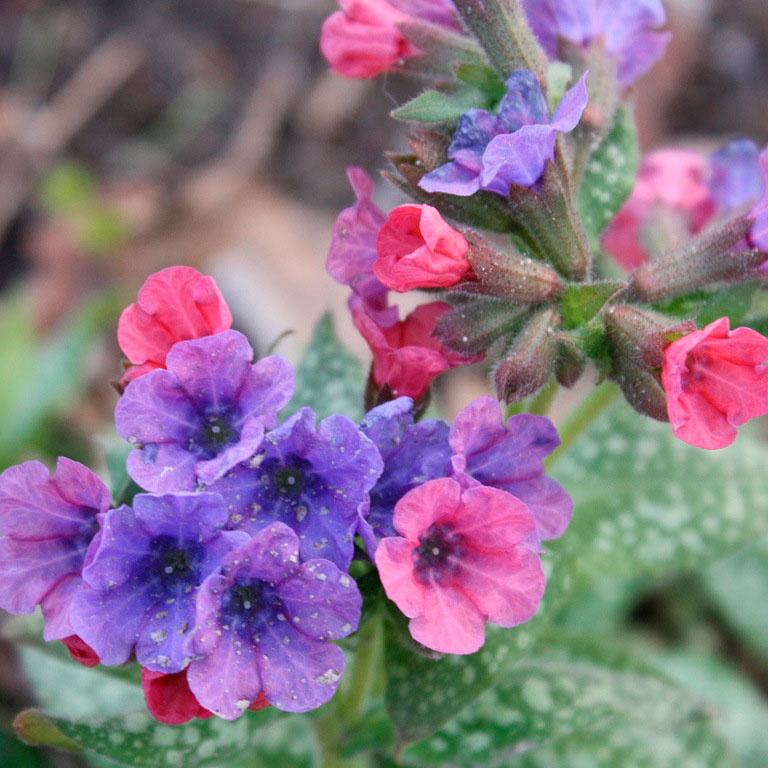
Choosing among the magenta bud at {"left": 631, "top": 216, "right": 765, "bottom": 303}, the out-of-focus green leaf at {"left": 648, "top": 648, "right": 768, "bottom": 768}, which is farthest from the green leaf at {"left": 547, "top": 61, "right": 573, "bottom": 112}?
the out-of-focus green leaf at {"left": 648, "top": 648, "right": 768, "bottom": 768}

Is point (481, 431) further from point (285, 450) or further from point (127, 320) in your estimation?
point (127, 320)

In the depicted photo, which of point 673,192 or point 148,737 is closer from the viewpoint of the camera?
point 148,737

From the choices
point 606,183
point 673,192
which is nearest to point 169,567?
point 606,183

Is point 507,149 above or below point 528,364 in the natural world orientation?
above

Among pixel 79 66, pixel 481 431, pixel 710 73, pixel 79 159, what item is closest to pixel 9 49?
pixel 79 66

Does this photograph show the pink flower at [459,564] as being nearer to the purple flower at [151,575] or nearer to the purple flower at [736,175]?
the purple flower at [151,575]

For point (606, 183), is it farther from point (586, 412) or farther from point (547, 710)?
point (547, 710)

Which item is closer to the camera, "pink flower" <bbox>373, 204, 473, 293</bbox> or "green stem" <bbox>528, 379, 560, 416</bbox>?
"pink flower" <bbox>373, 204, 473, 293</bbox>

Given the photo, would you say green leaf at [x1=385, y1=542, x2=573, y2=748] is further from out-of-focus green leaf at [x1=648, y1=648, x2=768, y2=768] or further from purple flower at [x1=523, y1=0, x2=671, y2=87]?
out-of-focus green leaf at [x1=648, y1=648, x2=768, y2=768]
